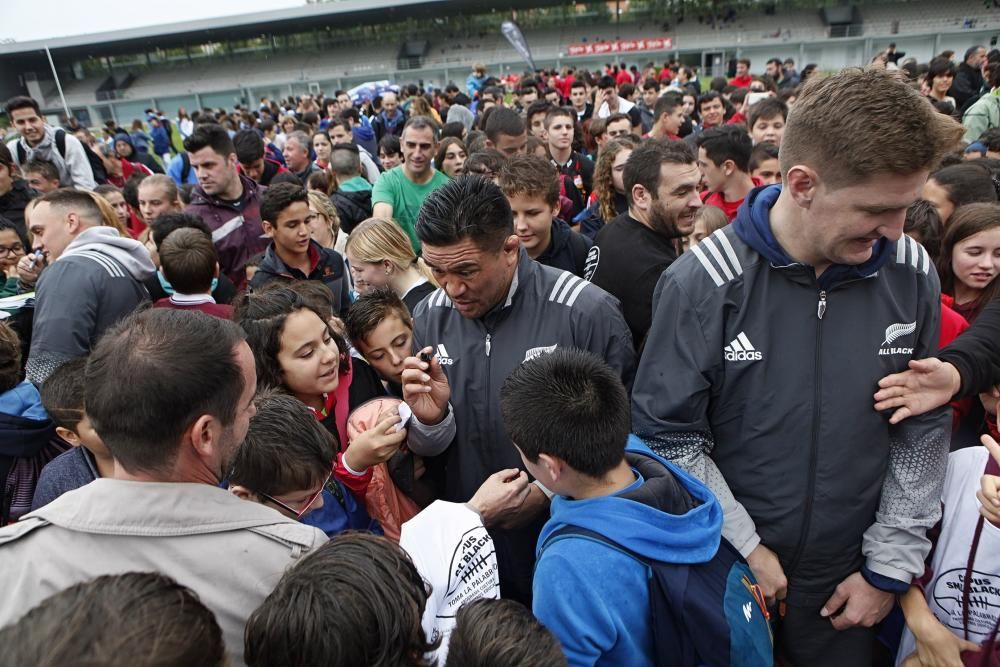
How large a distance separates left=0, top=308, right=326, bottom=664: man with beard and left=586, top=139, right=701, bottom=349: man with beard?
2.27m

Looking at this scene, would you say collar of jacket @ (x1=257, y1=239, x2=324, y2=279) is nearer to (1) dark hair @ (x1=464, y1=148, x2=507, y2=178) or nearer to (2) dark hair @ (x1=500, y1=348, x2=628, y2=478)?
(1) dark hair @ (x1=464, y1=148, x2=507, y2=178)

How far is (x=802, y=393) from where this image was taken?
1.73m

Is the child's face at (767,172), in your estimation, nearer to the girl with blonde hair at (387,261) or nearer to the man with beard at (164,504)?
the girl with blonde hair at (387,261)

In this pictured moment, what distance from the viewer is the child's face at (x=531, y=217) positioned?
340cm

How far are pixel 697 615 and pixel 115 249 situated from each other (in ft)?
11.3

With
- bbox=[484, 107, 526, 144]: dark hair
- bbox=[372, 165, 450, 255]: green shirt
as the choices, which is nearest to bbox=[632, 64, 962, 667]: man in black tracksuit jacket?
bbox=[372, 165, 450, 255]: green shirt

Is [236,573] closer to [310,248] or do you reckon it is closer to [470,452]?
[470,452]

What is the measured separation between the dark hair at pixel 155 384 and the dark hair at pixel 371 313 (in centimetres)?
141

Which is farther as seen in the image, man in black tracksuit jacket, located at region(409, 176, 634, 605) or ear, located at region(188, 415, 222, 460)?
man in black tracksuit jacket, located at region(409, 176, 634, 605)

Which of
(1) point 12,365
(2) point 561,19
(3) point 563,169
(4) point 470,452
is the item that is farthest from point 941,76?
(2) point 561,19

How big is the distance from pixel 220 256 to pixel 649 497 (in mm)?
4458

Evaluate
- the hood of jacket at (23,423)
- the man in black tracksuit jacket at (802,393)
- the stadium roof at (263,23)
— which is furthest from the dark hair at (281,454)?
the stadium roof at (263,23)

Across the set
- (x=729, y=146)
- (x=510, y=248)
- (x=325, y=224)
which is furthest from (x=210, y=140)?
(x=729, y=146)

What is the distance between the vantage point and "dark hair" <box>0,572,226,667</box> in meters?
0.84
